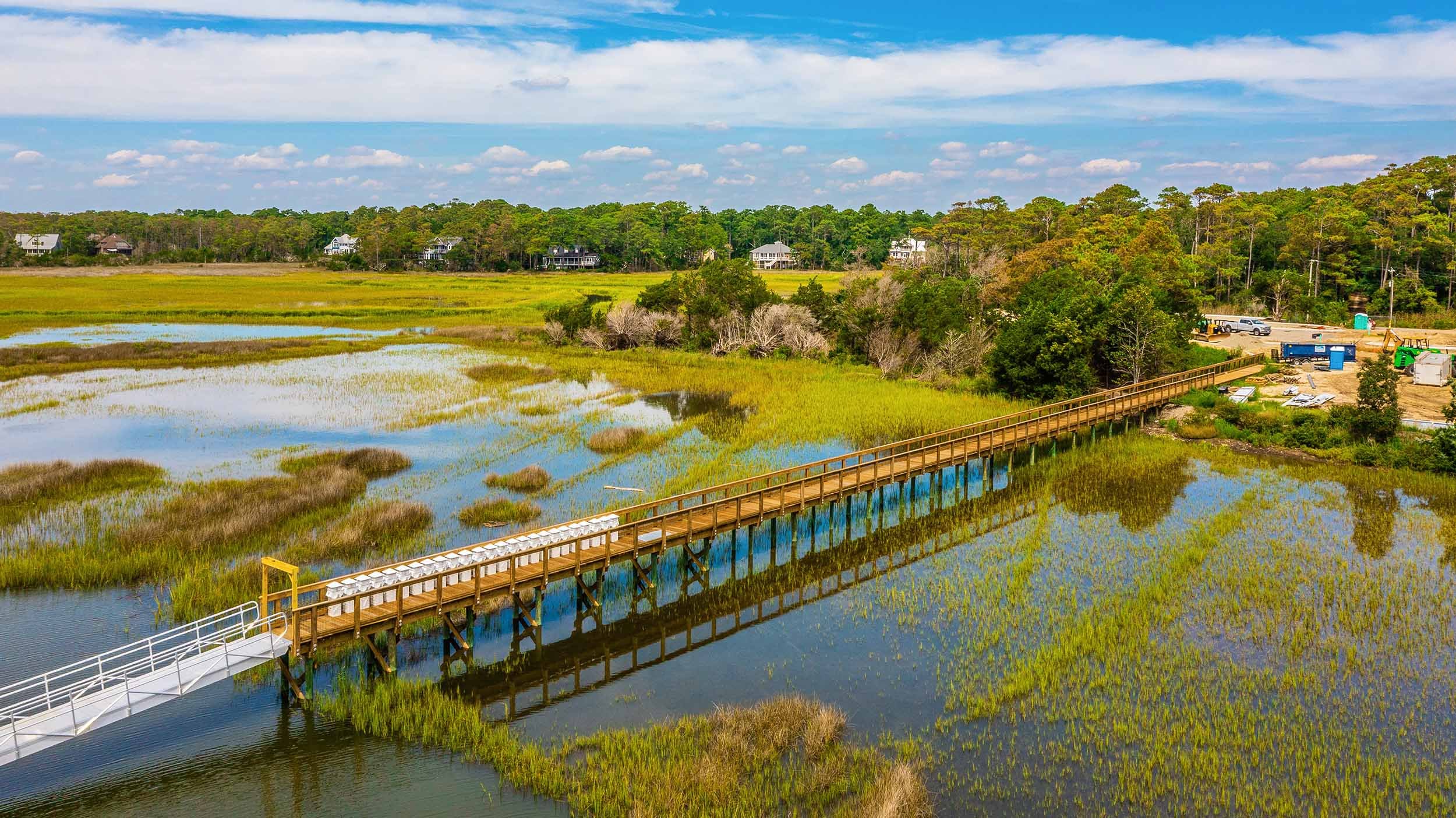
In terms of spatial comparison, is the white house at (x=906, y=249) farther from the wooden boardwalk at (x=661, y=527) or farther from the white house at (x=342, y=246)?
the white house at (x=342, y=246)

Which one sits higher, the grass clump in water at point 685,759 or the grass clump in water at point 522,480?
the grass clump in water at point 522,480

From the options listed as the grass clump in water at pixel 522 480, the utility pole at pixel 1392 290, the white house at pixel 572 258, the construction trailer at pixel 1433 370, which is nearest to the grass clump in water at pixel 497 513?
the grass clump in water at pixel 522 480

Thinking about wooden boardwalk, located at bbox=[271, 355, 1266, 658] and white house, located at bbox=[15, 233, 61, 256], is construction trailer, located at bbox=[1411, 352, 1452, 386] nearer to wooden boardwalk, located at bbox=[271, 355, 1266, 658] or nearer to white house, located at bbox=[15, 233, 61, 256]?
wooden boardwalk, located at bbox=[271, 355, 1266, 658]

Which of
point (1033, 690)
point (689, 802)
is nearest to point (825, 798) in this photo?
point (689, 802)

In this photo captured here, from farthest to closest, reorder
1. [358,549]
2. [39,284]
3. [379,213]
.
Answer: [379,213], [39,284], [358,549]

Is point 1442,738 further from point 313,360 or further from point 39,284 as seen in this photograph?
point 39,284

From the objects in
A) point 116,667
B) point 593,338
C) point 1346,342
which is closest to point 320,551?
point 116,667

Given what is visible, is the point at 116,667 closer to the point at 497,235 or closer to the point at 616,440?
the point at 616,440
